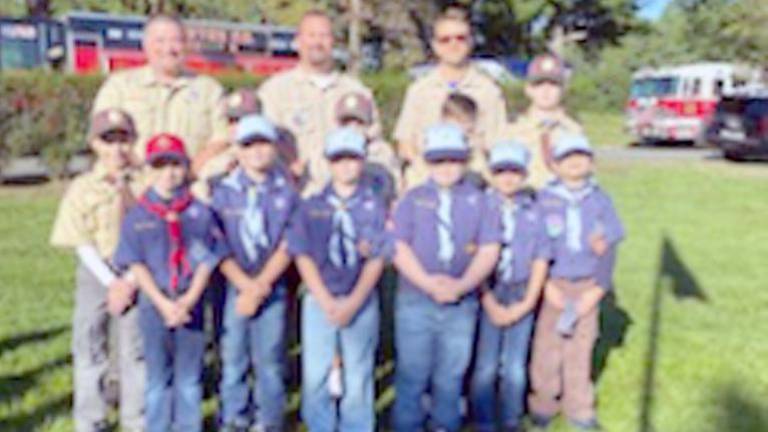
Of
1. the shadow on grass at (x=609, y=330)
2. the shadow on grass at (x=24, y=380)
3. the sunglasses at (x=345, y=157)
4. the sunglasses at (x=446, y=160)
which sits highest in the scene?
the sunglasses at (x=345, y=157)

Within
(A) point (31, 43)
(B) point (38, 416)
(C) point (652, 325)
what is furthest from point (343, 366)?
(A) point (31, 43)

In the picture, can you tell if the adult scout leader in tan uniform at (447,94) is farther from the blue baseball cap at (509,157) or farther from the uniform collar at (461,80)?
the blue baseball cap at (509,157)

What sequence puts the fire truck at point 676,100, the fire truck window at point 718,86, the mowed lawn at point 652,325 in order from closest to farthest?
the mowed lawn at point 652,325 < the fire truck at point 676,100 < the fire truck window at point 718,86

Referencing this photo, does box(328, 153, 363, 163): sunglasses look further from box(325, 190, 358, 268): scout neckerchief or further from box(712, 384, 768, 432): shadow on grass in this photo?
box(712, 384, 768, 432): shadow on grass

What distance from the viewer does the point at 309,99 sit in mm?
5020

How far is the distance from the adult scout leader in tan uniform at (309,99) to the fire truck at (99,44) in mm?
17969

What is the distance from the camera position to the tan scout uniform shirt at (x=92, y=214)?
14.4ft

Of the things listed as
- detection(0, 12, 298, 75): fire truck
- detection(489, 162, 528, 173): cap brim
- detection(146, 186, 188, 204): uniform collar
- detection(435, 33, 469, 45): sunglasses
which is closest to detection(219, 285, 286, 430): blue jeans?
detection(146, 186, 188, 204): uniform collar

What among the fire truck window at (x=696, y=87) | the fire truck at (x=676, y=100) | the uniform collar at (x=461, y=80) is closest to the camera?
the uniform collar at (x=461, y=80)

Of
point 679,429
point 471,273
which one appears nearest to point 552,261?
point 471,273

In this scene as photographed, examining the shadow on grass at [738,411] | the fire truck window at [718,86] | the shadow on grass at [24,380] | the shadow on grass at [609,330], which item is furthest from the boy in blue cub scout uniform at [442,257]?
the fire truck window at [718,86]

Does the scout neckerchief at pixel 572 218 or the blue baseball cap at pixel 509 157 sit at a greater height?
the blue baseball cap at pixel 509 157

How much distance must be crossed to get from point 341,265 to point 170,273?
71 centimetres

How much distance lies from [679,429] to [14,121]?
11456 mm
